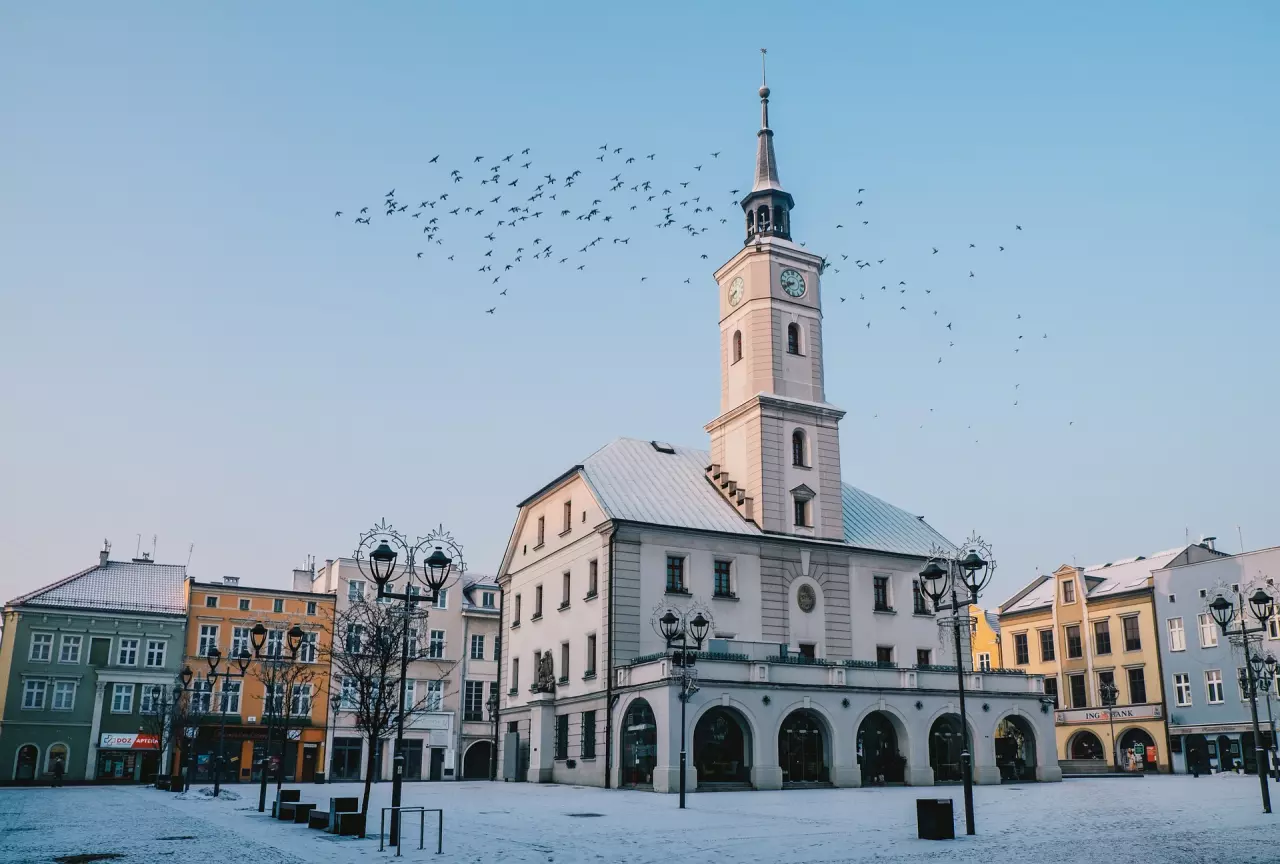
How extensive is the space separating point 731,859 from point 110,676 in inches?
2157

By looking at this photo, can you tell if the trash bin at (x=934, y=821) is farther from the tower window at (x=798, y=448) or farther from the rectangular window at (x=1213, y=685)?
the rectangular window at (x=1213, y=685)

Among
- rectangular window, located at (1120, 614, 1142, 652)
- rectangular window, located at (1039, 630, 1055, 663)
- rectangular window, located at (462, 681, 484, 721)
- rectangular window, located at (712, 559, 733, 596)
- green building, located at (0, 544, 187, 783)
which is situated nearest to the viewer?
rectangular window, located at (712, 559, 733, 596)

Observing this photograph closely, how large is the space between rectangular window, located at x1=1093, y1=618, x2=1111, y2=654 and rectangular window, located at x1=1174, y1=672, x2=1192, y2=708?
4962mm

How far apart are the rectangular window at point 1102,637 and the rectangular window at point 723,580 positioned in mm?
33178

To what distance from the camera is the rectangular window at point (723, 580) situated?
45125mm

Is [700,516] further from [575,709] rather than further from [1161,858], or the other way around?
[1161,858]

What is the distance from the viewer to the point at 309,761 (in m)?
63.6

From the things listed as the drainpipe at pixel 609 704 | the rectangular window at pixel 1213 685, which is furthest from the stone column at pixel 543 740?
the rectangular window at pixel 1213 685

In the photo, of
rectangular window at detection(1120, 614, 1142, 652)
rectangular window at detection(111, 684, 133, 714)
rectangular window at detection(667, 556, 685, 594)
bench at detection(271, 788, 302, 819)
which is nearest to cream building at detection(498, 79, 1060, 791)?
rectangular window at detection(667, 556, 685, 594)

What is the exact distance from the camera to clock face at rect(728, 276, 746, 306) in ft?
169

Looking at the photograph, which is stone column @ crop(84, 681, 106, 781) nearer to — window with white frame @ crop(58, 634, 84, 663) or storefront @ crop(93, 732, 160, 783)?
storefront @ crop(93, 732, 160, 783)

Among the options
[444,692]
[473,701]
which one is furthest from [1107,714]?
[444,692]

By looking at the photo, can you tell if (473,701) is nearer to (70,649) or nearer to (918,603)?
(70,649)

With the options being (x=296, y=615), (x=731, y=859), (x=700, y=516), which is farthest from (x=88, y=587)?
(x=731, y=859)
